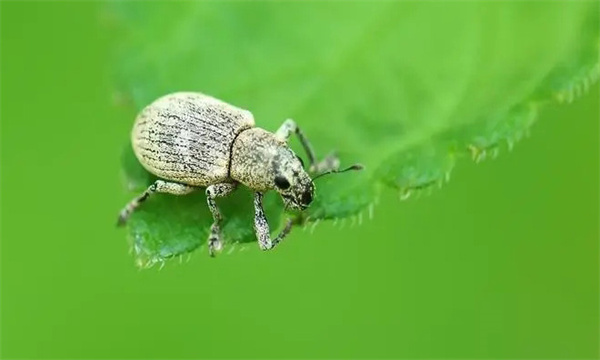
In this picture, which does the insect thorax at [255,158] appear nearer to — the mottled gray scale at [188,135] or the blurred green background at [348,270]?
the mottled gray scale at [188,135]

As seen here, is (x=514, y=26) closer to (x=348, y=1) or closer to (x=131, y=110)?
(x=348, y=1)

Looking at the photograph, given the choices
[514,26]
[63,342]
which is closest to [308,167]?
[514,26]

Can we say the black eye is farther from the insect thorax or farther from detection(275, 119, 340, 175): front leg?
detection(275, 119, 340, 175): front leg

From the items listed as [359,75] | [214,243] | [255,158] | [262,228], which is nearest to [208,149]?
[255,158]

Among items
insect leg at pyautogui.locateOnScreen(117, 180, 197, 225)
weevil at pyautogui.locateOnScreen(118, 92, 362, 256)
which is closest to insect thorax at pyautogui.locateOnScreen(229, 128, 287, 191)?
weevil at pyautogui.locateOnScreen(118, 92, 362, 256)

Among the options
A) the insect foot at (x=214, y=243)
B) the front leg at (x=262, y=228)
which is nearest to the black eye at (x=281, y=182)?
the front leg at (x=262, y=228)
